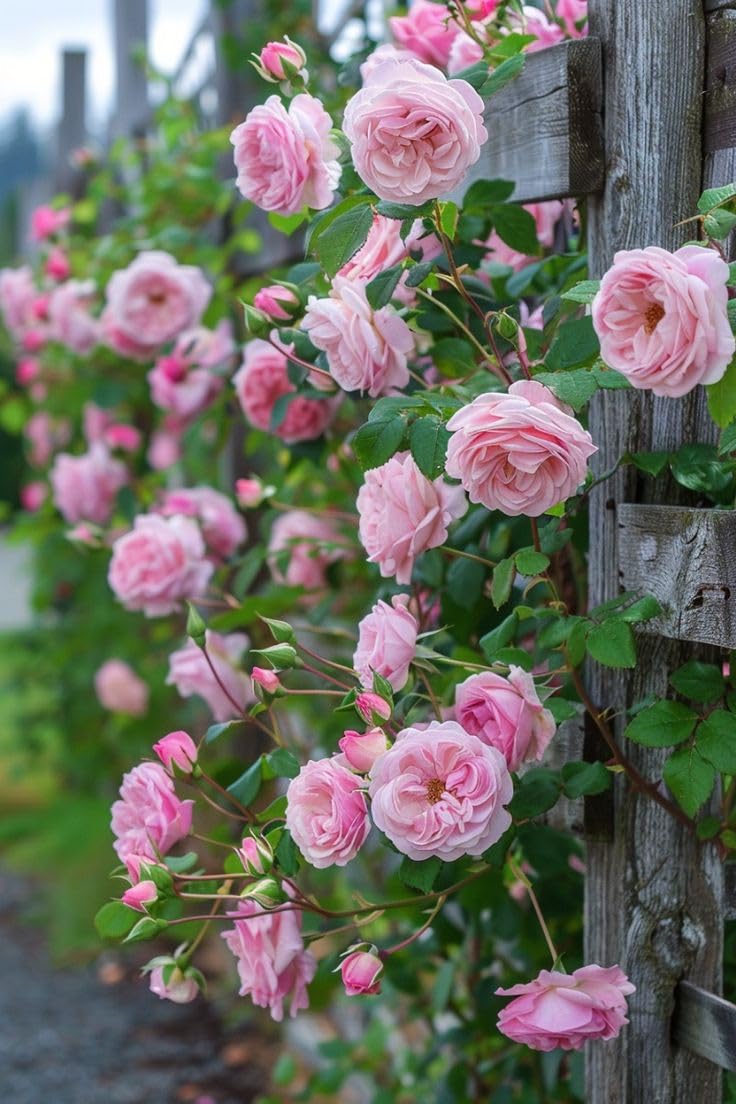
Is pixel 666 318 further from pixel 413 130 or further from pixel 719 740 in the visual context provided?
pixel 719 740

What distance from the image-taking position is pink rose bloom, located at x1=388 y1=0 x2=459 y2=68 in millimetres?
1386

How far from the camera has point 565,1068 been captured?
5.02ft

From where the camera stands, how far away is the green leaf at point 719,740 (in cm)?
97

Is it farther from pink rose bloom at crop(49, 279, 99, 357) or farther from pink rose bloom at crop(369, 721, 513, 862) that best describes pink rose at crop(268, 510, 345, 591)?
pink rose bloom at crop(49, 279, 99, 357)

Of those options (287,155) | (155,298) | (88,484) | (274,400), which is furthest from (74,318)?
(287,155)

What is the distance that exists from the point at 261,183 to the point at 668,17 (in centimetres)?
36

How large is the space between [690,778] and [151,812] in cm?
45

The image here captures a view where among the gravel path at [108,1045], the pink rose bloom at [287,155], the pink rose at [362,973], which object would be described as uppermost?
the pink rose bloom at [287,155]

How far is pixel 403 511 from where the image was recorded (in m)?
1.06

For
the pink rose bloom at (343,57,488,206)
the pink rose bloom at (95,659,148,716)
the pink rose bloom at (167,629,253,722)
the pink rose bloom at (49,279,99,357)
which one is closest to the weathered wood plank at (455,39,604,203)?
the pink rose bloom at (343,57,488,206)

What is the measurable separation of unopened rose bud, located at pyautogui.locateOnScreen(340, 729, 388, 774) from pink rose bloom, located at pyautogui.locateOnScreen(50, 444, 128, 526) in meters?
1.72

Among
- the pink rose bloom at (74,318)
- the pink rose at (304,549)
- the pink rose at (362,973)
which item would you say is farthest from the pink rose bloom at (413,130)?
the pink rose bloom at (74,318)

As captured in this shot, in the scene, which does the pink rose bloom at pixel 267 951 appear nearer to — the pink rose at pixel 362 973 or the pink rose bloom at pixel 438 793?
the pink rose at pixel 362 973

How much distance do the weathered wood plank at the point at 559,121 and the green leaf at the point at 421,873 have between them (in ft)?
1.89
